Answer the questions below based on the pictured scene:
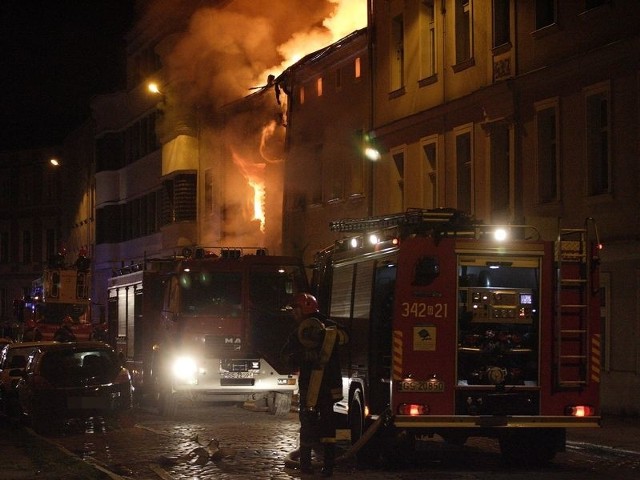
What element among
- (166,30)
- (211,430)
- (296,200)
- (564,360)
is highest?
(166,30)

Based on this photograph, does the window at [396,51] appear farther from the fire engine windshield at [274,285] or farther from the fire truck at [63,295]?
the fire truck at [63,295]

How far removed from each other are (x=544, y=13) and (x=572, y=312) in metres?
11.1

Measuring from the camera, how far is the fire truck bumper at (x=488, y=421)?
40.4 ft

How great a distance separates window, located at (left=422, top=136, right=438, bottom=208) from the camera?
27016 mm

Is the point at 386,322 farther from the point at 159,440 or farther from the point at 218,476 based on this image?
the point at 159,440

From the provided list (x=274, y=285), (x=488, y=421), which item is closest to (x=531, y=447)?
(x=488, y=421)

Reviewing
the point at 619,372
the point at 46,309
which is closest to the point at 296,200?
the point at 46,309

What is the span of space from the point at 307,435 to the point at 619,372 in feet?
29.1

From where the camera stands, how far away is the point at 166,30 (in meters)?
44.4

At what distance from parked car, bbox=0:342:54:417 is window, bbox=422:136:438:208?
396 inches

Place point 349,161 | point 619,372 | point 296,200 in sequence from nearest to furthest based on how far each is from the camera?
point 619,372 < point 349,161 < point 296,200

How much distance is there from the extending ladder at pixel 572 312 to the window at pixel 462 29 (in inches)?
518

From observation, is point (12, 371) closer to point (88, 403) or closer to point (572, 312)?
point (88, 403)

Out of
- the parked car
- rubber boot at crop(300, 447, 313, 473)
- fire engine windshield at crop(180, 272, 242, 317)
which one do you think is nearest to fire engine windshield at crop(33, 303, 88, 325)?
the parked car
